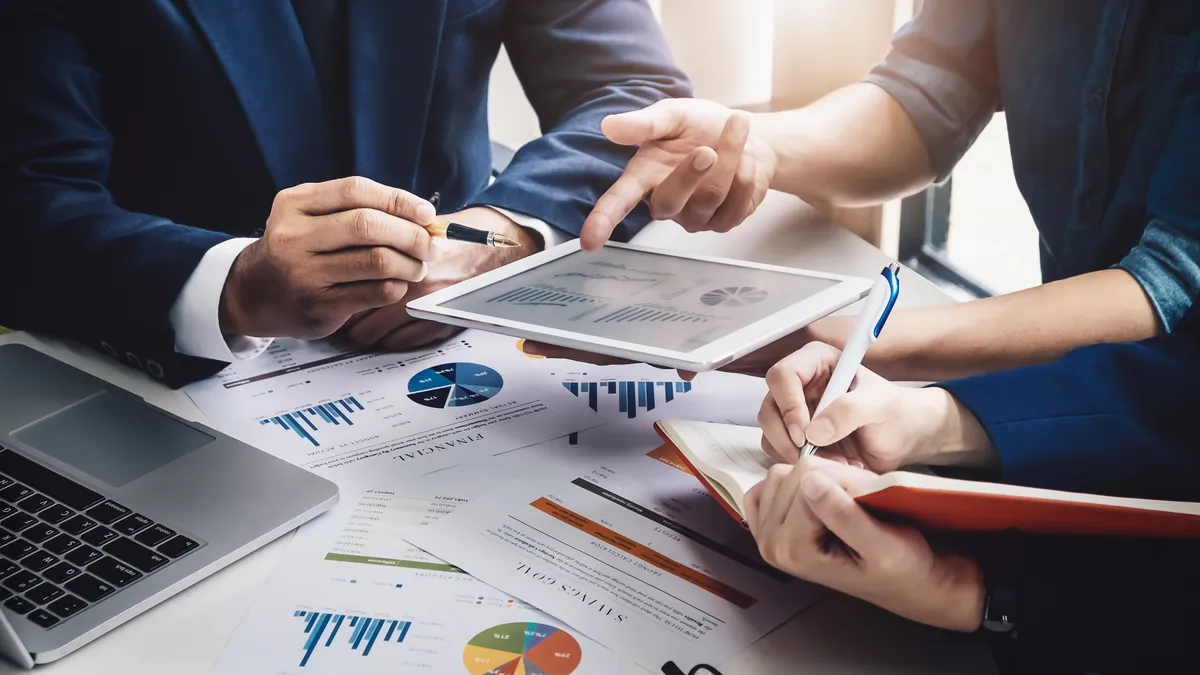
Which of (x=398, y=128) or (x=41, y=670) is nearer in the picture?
(x=41, y=670)

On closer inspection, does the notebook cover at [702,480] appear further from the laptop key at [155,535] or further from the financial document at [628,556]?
the laptop key at [155,535]

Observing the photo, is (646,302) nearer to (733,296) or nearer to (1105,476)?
(733,296)

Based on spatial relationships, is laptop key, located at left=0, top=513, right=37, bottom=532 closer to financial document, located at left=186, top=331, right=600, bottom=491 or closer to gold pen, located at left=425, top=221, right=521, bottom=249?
financial document, located at left=186, top=331, right=600, bottom=491

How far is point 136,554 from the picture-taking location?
631 mm

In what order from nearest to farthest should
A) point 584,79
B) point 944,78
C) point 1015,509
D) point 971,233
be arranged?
point 1015,509, point 944,78, point 584,79, point 971,233

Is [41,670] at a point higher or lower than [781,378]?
lower

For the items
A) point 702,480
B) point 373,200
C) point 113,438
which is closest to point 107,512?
point 113,438

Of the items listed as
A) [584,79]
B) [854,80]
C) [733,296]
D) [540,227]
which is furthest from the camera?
[854,80]

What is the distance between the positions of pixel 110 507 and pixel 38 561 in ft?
0.21

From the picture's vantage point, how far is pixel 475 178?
1.44 metres

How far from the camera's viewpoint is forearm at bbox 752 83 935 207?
1160 millimetres

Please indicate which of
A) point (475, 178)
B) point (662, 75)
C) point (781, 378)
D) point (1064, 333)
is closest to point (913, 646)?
point (781, 378)

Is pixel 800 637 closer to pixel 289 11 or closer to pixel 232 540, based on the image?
pixel 232 540

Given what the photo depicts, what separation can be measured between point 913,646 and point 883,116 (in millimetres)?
798
